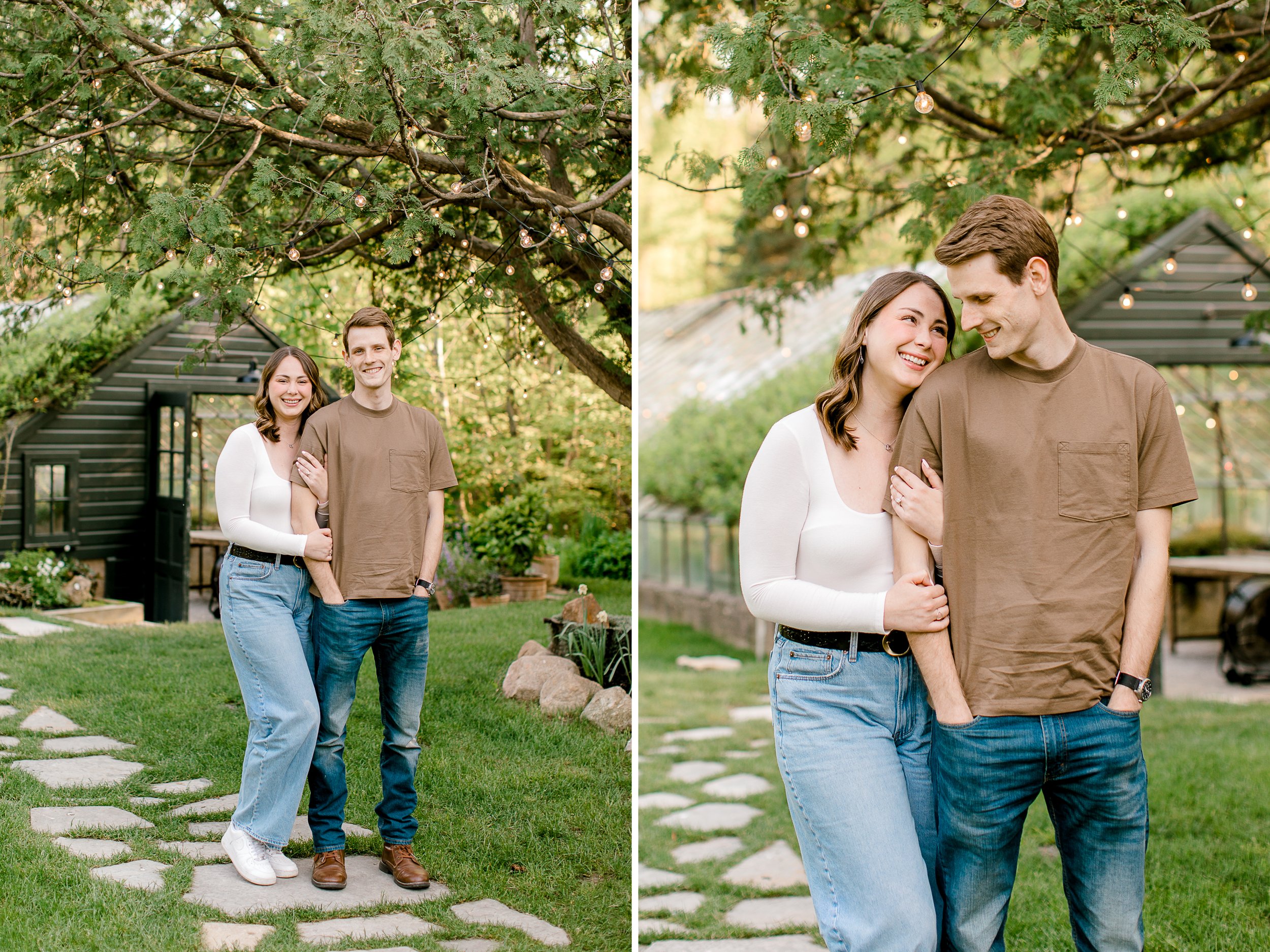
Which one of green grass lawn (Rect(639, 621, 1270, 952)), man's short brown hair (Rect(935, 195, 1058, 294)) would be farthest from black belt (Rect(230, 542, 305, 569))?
green grass lawn (Rect(639, 621, 1270, 952))

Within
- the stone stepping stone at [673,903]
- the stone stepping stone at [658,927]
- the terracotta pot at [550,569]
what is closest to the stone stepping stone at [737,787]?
the stone stepping stone at [673,903]

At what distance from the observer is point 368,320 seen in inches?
104

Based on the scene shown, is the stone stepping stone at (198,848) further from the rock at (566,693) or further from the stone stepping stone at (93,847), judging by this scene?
the rock at (566,693)

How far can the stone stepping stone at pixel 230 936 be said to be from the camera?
2283mm

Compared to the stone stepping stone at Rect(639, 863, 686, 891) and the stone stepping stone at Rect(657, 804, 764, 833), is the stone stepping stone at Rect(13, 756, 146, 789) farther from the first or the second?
the stone stepping stone at Rect(657, 804, 764, 833)

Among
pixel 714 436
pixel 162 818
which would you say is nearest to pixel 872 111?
pixel 162 818

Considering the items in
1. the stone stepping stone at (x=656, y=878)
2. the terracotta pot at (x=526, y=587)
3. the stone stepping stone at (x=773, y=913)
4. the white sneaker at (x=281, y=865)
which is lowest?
the stone stepping stone at (x=656, y=878)

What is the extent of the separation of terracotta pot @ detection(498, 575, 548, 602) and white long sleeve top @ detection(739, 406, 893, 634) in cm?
91

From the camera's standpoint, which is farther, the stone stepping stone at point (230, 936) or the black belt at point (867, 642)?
the stone stepping stone at point (230, 936)

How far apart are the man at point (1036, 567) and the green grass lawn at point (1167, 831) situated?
163 cm

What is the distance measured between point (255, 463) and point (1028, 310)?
182 cm

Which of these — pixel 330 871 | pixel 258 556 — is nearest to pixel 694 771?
pixel 330 871

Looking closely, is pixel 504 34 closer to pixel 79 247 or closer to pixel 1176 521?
pixel 79 247

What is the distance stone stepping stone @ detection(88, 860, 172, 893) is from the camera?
2.32 m
